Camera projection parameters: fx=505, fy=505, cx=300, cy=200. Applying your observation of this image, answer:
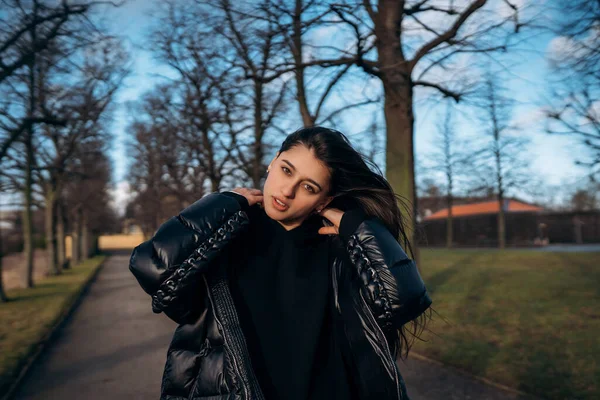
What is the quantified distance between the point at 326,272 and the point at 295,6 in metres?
5.80

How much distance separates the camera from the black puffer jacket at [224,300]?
1854mm

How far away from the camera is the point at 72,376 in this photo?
20.0ft

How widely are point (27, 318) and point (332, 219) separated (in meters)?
9.91

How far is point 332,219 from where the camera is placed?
2.26 meters

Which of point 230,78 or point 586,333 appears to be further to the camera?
point 230,78

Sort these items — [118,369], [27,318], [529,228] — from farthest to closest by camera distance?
[529,228] → [27,318] → [118,369]

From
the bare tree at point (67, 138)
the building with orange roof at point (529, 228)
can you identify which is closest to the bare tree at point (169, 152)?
the bare tree at point (67, 138)

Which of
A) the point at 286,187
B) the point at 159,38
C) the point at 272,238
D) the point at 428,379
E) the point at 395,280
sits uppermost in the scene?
the point at 159,38

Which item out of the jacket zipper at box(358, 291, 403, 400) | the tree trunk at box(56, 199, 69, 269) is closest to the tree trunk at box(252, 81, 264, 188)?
the jacket zipper at box(358, 291, 403, 400)

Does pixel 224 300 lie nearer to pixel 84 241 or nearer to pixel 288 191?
pixel 288 191

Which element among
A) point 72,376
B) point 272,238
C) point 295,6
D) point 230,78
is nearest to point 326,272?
point 272,238

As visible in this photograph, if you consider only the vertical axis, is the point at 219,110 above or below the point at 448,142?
below

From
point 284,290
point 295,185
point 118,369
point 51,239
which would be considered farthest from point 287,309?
point 51,239

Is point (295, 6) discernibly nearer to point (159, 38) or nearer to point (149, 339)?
point (149, 339)
